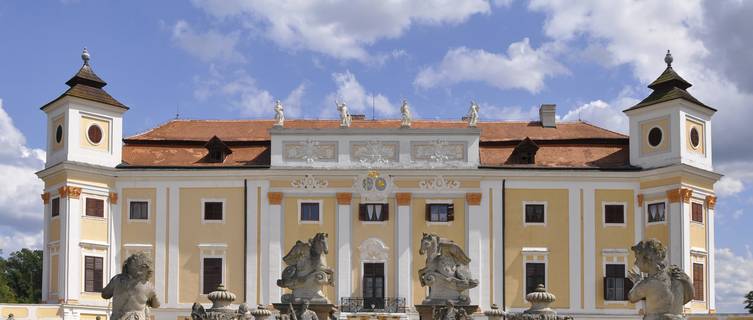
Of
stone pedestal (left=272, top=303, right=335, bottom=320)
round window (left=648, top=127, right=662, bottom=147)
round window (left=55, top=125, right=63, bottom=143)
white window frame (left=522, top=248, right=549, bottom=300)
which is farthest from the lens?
round window (left=55, top=125, right=63, bottom=143)

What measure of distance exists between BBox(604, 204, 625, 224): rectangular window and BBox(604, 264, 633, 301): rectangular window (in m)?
2.03

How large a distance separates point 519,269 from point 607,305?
13.6 ft

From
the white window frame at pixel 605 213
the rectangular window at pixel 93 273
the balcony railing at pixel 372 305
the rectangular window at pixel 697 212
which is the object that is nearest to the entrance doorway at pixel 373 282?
the balcony railing at pixel 372 305

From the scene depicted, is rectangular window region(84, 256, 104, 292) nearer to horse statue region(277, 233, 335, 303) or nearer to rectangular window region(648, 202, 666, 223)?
rectangular window region(648, 202, 666, 223)

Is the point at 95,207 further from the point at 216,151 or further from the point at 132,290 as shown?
the point at 132,290

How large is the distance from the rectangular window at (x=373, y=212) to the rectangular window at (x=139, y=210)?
31.6ft

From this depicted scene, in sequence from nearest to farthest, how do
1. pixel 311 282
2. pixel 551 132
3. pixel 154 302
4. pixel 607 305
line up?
pixel 154 302 < pixel 311 282 < pixel 607 305 < pixel 551 132

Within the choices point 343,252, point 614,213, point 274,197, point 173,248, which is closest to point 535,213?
point 614,213

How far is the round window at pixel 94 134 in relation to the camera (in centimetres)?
5262

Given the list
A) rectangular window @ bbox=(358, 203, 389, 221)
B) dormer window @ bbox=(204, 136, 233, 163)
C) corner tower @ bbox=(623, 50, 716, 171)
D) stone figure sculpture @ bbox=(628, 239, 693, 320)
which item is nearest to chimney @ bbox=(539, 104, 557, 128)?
corner tower @ bbox=(623, 50, 716, 171)

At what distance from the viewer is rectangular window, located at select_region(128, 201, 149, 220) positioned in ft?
173

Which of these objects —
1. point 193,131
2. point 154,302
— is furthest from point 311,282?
point 193,131

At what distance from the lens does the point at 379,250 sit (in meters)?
52.0

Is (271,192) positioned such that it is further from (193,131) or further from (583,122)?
(583,122)
